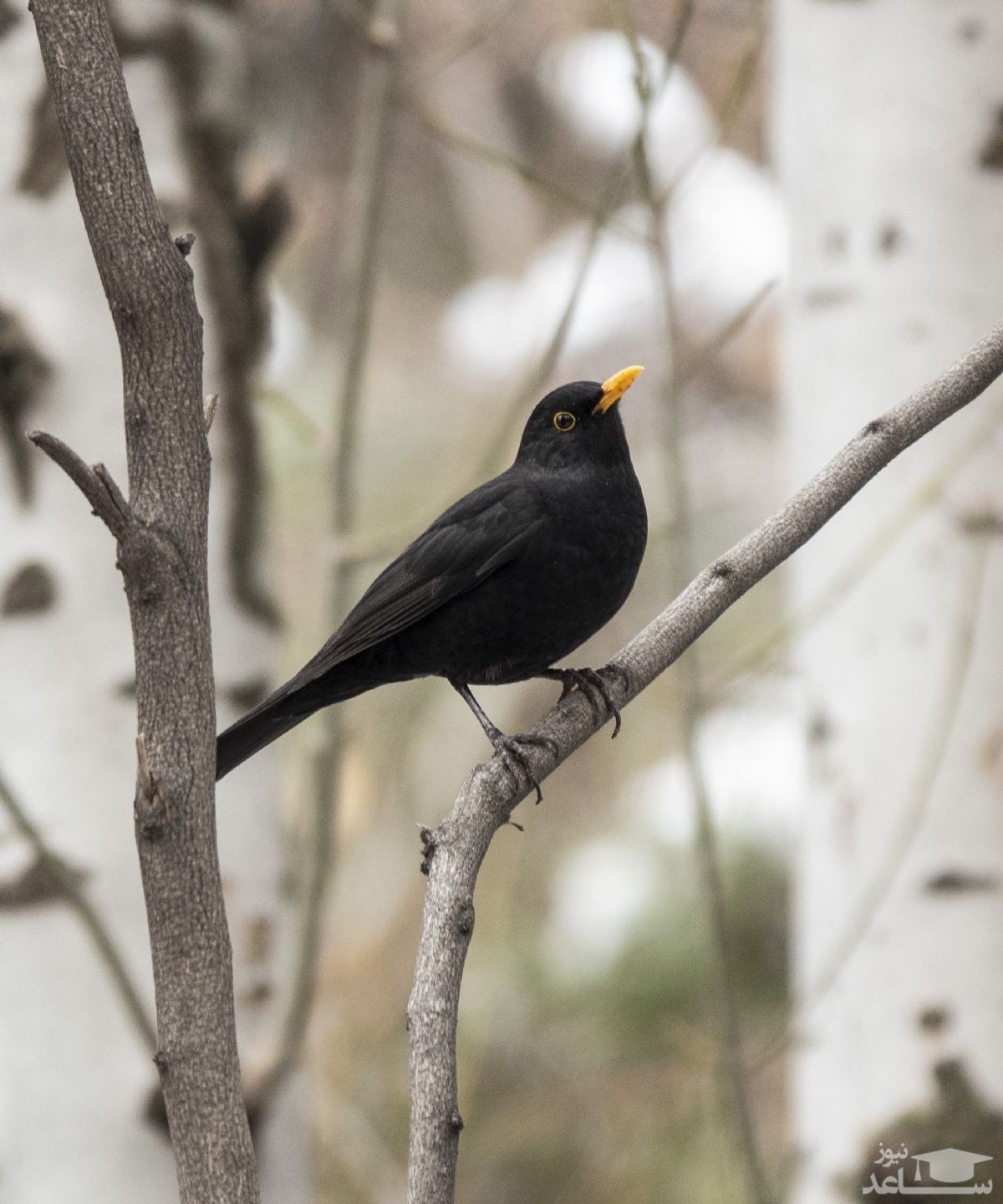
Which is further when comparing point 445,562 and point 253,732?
point 445,562

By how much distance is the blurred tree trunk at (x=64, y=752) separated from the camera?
233 centimetres

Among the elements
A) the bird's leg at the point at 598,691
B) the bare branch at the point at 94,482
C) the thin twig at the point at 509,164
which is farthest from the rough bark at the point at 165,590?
the thin twig at the point at 509,164

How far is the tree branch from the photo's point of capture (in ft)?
3.77

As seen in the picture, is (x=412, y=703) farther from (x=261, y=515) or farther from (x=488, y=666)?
(x=488, y=666)

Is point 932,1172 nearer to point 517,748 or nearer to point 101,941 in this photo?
point 517,748

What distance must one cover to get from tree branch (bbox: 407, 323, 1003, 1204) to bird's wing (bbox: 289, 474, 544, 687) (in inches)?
16.6

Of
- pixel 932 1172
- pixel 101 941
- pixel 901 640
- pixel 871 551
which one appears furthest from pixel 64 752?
pixel 932 1172

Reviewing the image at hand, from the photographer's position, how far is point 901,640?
2.90 metres

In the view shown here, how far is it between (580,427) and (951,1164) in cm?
161

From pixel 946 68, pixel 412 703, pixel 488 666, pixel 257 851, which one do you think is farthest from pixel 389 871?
pixel 946 68

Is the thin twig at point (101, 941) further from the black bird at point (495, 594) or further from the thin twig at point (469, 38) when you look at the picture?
the thin twig at point (469, 38)

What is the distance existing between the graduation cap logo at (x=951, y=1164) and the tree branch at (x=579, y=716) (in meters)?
1.43

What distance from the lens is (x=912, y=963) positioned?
2.84 m

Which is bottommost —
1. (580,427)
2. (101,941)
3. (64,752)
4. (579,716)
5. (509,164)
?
(101,941)
